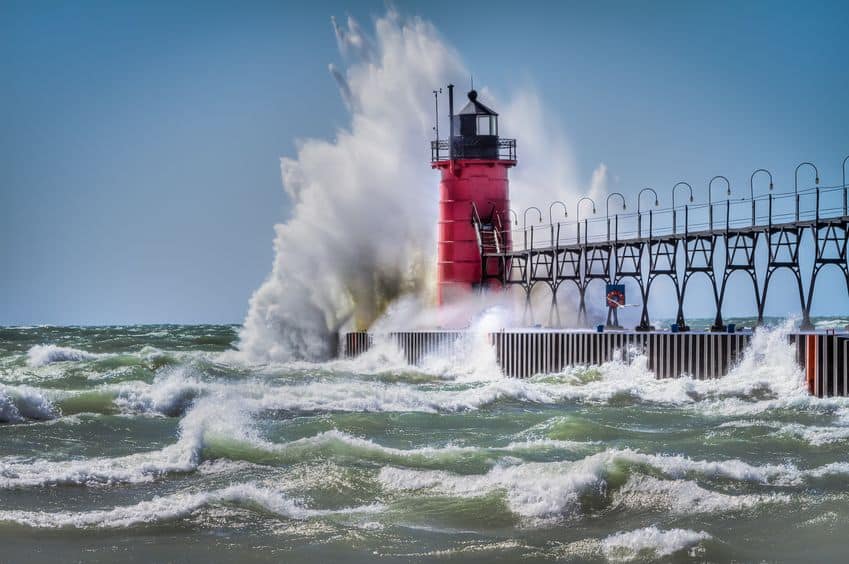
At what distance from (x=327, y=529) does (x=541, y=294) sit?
35362mm

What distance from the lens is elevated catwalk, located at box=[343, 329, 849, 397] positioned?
26844 millimetres

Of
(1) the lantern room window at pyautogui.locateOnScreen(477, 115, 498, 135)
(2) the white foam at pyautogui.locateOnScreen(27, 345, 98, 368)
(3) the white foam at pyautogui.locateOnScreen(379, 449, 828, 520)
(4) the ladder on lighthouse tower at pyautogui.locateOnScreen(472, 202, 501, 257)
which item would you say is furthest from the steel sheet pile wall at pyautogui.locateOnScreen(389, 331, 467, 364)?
(3) the white foam at pyautogui.locateOnScreen(379, 449, 828, 520)

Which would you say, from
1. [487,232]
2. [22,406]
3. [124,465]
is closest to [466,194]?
[487,232]

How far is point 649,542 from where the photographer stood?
514 inches

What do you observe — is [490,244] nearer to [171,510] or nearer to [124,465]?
[124,465]

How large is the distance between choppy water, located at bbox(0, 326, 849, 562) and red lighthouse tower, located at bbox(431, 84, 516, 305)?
18041 mm

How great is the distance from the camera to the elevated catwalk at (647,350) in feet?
88.1

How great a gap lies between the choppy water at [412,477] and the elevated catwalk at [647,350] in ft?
3.24

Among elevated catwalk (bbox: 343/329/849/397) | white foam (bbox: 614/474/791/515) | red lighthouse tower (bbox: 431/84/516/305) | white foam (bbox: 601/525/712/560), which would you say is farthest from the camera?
red lighthouse tower (bbox: 431/84/516/305)

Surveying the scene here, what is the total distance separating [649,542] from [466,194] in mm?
33415

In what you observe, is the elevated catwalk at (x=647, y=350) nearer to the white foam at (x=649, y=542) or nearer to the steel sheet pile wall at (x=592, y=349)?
the steel sheet pile wall at (x=592, y=349)

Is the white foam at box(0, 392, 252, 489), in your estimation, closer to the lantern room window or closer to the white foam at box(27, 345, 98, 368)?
the lantern room window

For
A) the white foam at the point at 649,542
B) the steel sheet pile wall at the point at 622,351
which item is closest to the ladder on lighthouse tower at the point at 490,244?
the steel sheet pile wall at the point at 622,351

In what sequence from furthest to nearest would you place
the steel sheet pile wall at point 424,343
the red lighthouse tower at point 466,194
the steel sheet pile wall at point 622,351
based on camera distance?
the red lighthouse tower at point 466,194, the steel sheet pile wall at point 424,343, the steel sheet pile wall at point 622,351
